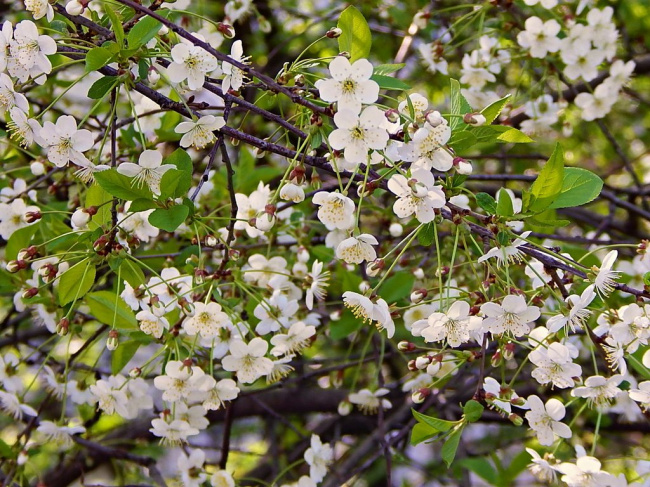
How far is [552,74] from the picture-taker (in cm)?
269

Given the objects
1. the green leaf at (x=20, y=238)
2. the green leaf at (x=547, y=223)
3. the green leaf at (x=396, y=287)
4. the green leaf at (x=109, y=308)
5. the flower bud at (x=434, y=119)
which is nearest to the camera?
the flower bud at (x=434, y=119)

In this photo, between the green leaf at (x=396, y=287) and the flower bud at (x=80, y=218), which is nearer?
the flower bud at (x=80, y=218)

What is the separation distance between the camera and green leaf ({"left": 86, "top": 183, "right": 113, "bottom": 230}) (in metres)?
1.58

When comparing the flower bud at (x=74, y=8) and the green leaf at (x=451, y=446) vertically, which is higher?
the flower bud at (x=74, y=8)

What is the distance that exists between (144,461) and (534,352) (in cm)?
142

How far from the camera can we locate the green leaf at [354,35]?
4.91ft

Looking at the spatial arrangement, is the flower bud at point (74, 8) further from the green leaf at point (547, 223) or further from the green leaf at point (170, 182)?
the green leaf at point (547, 223)

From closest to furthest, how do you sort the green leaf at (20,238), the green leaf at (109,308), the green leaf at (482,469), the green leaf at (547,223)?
the green leaf at (547,223), the green leaf at (109,308), the green leaf at (20,238), the green leaf at (482,469)

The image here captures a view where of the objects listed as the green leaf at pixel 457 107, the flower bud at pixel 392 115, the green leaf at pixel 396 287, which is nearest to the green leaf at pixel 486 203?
the green leaf at pixel 457 107

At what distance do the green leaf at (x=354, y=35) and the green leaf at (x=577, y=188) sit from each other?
51 centimetres

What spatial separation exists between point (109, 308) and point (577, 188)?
1.15 m

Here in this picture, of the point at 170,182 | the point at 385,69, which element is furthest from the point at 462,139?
the point at 170,182

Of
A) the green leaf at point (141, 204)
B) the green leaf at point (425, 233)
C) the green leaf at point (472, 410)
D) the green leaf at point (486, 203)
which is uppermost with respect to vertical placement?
the green leaf at point (486, 203)

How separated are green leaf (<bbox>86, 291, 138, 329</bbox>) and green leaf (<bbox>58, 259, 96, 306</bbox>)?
188 millimetres
